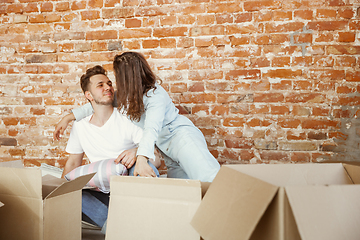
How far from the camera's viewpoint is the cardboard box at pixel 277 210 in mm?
542

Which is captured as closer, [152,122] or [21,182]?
[21,182]

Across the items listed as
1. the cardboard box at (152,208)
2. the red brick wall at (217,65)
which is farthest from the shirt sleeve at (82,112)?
the cardboard box at (152,208)

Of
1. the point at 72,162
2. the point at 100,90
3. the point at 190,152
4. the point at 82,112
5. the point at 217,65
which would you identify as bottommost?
the point at 72,162

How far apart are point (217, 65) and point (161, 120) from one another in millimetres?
846

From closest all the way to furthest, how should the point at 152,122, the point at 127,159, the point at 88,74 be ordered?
1. the point at 152,122
2. the point at 127,159
3. the point at 88,74

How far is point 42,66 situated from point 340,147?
2.50m

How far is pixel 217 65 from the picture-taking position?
6.82 ft

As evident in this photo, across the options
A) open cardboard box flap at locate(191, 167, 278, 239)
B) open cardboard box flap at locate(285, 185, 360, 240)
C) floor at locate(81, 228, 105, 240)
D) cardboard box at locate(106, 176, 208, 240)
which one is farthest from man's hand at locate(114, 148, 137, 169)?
open cardboard box flap at locate(285, 185, 360, 240)

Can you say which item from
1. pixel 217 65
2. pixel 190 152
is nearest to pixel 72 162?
pixel 190 152

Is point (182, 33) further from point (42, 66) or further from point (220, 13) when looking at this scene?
point (42, 66)

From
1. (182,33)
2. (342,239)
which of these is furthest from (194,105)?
(342,239)

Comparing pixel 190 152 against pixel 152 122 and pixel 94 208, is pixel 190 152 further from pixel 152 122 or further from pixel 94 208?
pixel 94 208

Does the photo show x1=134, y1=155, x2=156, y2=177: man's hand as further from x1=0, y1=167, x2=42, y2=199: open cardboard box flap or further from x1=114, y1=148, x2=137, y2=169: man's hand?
x1=0, y1=167, x2=42, y2=199: open cardboard box flap

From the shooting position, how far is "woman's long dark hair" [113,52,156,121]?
1.56 meters
